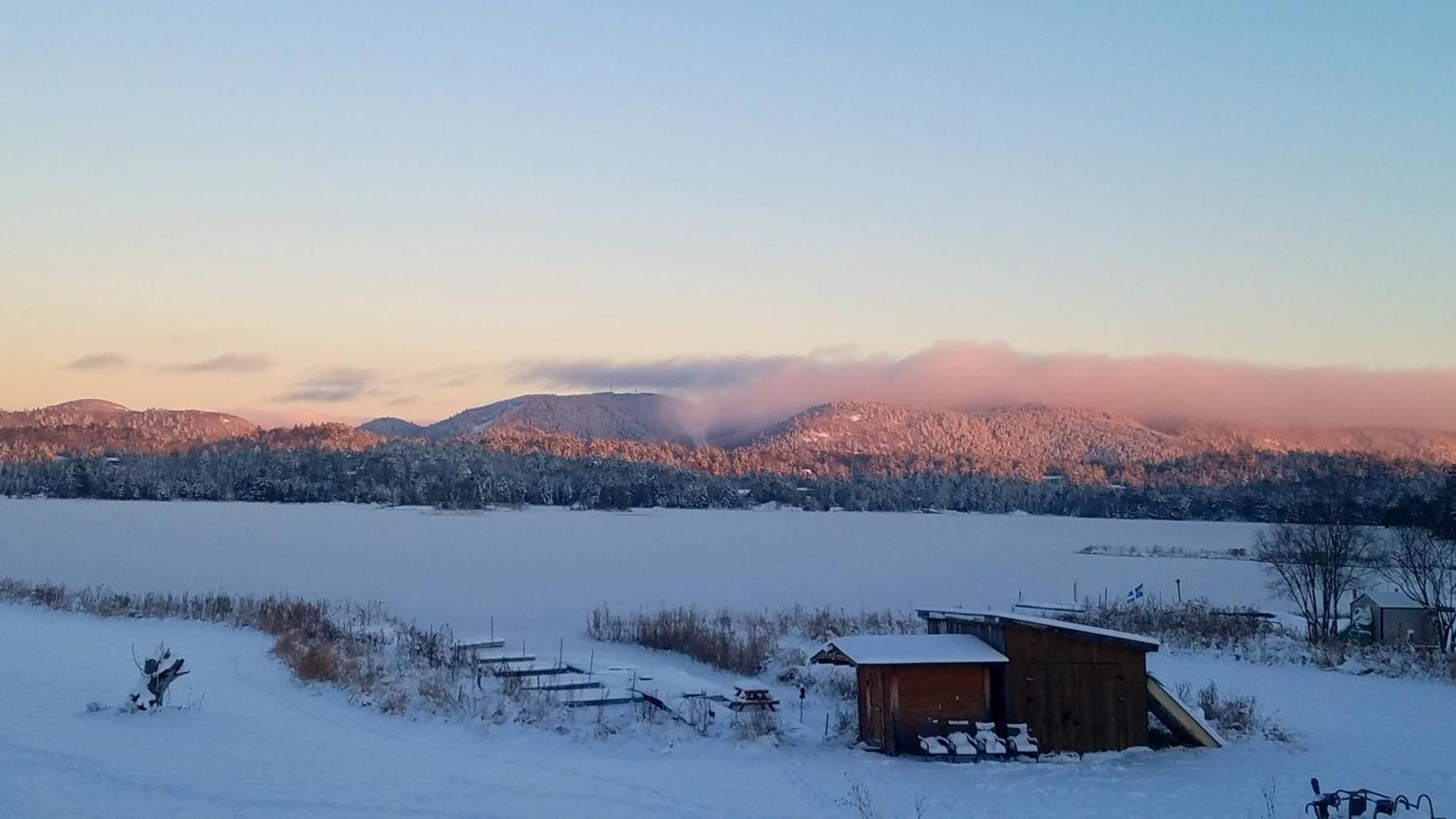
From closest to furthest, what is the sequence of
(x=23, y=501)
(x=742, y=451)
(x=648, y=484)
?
(x=23, y=501) → (x=648, y=484) → (x=742, y=451)

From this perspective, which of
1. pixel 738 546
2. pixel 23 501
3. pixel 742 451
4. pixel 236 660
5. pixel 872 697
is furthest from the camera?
pixel 742 451

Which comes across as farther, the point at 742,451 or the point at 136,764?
the point at 742,451

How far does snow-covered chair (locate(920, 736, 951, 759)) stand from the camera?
38.6 ft

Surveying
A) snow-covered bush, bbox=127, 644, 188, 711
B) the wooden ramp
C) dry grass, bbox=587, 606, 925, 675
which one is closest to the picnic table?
dry grass, bbox=587, 606, 925, 675

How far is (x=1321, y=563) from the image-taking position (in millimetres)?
28984

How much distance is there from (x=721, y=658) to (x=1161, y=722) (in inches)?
316

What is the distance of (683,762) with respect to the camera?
11.4 meters

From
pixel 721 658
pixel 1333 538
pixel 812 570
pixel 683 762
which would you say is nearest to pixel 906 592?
pixel 812 570

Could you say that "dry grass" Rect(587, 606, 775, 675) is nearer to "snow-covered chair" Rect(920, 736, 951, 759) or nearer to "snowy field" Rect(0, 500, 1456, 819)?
"snowy field" Rect(0, 500, 1456, 819)

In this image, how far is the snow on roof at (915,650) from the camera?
A: 483 inches

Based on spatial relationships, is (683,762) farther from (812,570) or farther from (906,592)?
(812,570)

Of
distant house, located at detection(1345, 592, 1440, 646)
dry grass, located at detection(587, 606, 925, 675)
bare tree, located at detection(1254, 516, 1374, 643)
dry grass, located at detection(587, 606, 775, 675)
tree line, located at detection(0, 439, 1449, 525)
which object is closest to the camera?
dry grass, located at detection(587, 606, 775, 675)

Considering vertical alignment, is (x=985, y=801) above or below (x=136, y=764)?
below

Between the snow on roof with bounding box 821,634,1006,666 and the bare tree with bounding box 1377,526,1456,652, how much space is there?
15117 mm
